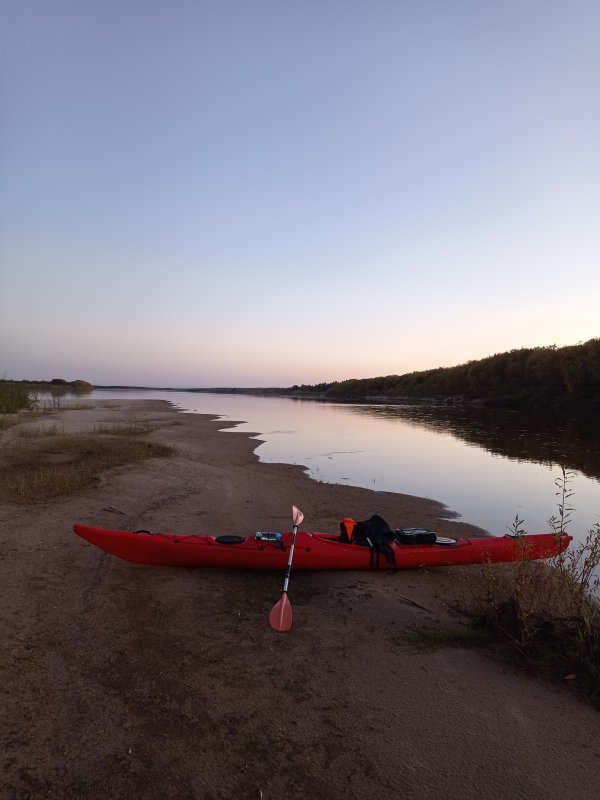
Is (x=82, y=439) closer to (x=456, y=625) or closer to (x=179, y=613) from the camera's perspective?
(x=179, y=613)

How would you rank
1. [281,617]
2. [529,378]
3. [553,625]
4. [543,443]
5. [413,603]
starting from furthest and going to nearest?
[529,378] → [543,443] → [413,603] → [281,617] → [553,625]

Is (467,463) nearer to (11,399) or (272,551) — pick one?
(272,551)

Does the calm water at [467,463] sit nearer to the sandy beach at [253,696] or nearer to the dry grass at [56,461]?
the sandy beach at [253,696]

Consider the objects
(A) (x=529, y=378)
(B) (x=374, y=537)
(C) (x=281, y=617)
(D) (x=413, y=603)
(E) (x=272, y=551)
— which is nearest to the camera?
(C) (x=281, y=617)

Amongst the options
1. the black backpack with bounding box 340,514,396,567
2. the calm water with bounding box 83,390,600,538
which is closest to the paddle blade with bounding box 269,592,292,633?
the black backpack with bounding box 340,514,396,567

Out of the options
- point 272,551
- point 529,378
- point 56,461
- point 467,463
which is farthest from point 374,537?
point 529,378

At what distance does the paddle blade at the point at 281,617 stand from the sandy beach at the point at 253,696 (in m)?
0.10

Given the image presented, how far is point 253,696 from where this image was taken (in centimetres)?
324

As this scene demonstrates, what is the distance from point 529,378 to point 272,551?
50.1m

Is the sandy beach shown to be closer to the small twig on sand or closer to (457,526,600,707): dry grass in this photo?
the small twig on sand

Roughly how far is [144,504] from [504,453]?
44.0 ft

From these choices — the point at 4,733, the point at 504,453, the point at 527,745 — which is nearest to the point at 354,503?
the point at 527,745

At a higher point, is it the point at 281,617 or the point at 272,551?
the point at 272,551

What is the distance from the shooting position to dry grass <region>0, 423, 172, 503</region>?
8.15 m
